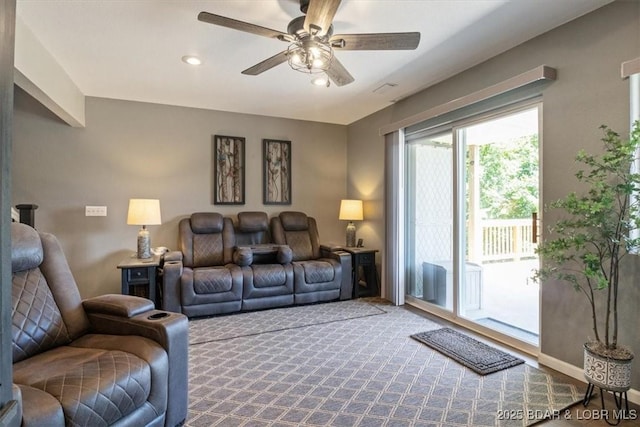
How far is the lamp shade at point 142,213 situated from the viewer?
382 cm

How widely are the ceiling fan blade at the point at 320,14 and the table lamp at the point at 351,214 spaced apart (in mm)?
3002

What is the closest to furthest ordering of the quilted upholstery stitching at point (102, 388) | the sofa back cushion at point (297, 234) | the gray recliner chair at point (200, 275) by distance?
1. the quilted upholstery stitching at point (102, 388)
2. the gray recliner chair at point (200, 275)
3. the sofa back cushion at point (297, 234)

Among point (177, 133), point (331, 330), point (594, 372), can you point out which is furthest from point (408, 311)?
point (177, 133)

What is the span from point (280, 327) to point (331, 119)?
10.8 ft

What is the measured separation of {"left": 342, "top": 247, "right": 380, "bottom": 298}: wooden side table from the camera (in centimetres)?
453

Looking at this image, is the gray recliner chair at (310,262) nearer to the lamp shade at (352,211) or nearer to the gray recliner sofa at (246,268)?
the gray recliner sofa at (246,268)

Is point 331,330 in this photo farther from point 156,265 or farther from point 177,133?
point 177,133

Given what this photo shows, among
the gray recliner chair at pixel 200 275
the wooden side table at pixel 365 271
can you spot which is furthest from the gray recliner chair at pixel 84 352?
the wooden side table at pixel 365 271

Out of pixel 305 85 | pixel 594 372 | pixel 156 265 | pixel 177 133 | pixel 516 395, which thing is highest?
pixel 305 85

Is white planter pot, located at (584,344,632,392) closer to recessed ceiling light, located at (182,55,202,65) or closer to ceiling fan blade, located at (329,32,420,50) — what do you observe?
ceiling fan blade, located at (329,32,420,50)

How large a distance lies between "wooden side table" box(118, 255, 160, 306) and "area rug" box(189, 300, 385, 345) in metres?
0.58

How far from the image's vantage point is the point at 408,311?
13.0 feet

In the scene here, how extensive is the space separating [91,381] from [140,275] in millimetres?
2275

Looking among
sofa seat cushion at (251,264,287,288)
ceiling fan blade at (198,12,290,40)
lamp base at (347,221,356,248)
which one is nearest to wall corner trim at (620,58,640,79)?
ceiling fan blade at (198,12,290,40)
